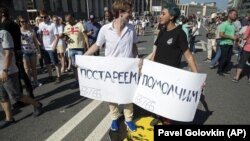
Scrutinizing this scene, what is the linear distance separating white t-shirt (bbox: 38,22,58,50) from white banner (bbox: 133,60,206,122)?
4.34 m

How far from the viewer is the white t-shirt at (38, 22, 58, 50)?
22.3 ft

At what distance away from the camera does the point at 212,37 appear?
1001cm

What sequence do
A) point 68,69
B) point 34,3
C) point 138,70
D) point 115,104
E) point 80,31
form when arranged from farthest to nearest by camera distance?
point 34,3 < point 68,69 < point 80,31 < point 115,104 < point 138,70

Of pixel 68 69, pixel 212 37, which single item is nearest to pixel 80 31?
pixel 68 69

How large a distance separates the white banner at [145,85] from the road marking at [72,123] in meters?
0.90

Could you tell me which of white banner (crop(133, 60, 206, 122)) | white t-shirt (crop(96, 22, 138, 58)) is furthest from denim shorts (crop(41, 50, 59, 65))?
white banner (crop(133, 60, 206, 122))

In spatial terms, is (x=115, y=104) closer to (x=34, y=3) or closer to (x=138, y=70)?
(x=138, y=70)

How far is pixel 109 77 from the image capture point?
3469mm

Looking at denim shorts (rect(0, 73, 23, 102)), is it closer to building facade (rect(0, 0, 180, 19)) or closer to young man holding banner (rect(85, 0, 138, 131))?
young man holding banner (rect(85, 0, 138, 131))

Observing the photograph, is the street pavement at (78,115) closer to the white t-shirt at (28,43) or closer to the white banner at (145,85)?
the white banner at (145,85)

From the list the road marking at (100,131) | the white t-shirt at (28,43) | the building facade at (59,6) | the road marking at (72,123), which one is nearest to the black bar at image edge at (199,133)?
the road marking at (100,131)

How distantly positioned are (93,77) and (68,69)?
17.9 ft

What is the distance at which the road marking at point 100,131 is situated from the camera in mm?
3877

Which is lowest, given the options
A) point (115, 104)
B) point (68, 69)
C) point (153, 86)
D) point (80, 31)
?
point (68, 69)
